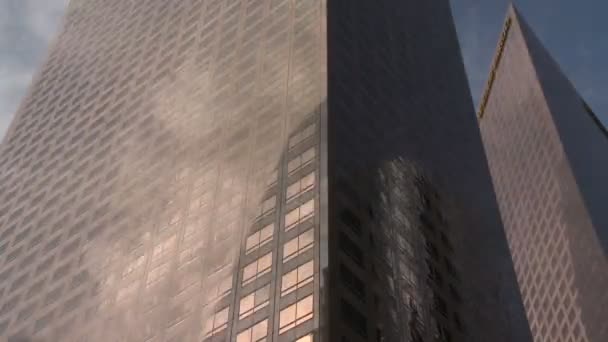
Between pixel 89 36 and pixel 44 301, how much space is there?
63223 mm

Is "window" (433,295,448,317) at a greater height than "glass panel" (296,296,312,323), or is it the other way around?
"window" (433,295,448,317)

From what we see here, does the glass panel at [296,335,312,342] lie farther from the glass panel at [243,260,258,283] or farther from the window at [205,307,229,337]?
the glass panel at [243,260,258,283]

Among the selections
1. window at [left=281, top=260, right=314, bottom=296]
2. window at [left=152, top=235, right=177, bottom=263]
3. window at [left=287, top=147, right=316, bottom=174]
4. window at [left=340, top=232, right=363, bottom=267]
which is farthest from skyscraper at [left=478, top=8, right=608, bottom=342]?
window at [left=281, top=260, right=314, bottom=296]

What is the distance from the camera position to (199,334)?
2502 inches

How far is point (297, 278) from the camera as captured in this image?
59.8 m

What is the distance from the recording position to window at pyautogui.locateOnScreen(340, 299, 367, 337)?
56.8 meters

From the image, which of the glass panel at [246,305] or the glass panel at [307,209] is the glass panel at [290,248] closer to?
the glass panel at [307,209]

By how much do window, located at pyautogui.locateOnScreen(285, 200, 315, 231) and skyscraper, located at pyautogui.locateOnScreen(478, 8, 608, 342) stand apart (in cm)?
6760

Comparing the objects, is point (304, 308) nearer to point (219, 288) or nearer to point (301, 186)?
point (219, 288)

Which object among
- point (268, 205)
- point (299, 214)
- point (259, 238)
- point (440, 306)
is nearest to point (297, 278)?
point (299, 214)

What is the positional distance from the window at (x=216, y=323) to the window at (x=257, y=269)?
8.13 feet

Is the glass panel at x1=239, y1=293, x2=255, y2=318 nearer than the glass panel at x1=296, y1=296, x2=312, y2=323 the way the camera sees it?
No

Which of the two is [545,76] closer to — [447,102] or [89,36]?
[447,102]

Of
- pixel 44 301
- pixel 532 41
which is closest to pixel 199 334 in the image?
pixel 44 301
